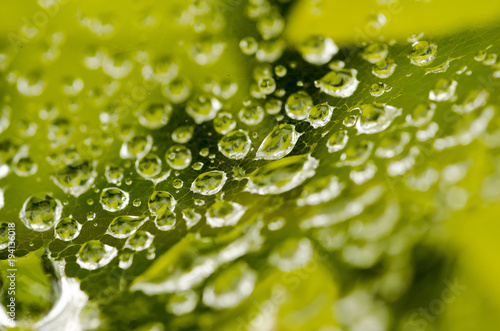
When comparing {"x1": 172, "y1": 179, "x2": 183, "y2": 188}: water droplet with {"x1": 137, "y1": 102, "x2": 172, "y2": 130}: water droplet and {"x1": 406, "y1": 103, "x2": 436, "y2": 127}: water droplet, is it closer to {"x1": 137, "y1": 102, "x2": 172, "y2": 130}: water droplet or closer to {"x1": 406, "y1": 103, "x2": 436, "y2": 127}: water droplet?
{"x1": 137, "y1": 102, "x2": 172, "y2": 130}: water droplet

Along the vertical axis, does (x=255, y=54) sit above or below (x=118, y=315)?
above

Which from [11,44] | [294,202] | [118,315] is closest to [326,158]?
[294,202]

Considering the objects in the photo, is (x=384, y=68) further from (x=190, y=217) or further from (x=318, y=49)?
(x=190, y=217)

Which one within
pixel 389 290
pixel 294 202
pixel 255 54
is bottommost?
pixel 389 290

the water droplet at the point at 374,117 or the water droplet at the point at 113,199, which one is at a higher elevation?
the water droplet at the point at 113,199

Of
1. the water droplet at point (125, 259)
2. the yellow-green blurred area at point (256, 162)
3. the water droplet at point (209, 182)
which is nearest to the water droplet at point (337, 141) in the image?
the yellow-green blurred area at point (256, 162)

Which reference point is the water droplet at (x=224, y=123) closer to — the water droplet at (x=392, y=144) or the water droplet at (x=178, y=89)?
the water droplet at (x=178, y=89)

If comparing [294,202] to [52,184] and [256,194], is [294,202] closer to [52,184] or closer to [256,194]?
[256,194]
